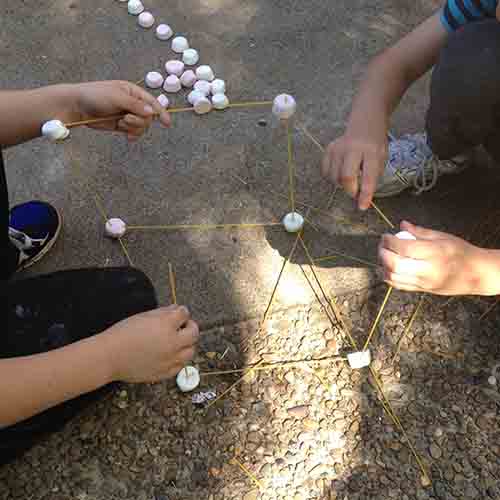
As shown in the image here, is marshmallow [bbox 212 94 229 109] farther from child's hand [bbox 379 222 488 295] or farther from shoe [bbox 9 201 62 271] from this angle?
child's hand [bbox 379 222 488 295]

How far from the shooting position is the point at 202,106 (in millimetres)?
1728

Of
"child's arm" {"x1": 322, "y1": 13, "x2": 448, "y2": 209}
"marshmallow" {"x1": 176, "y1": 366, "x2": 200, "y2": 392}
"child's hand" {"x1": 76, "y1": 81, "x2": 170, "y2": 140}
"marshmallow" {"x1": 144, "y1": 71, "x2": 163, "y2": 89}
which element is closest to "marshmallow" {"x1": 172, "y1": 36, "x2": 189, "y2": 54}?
"marshmallow" {"x1": 144, "y1": 71, "x2": 163, "y2": 89}

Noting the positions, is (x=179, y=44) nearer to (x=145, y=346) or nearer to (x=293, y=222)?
(x=293, y=222)

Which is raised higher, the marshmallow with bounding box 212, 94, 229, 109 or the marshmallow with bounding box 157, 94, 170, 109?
the marshmallow with bounding box 212, 94, 229, 109

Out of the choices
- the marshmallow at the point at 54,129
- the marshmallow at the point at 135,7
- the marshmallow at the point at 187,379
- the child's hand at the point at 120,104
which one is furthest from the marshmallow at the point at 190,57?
the marshmallow at the point at 187,379

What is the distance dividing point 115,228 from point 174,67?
639mm

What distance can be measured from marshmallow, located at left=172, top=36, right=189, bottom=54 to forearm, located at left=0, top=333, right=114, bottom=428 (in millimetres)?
1192

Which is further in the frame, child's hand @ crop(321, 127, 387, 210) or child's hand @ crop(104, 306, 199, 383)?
child's hand @ crop(321, 127, 387, 210)

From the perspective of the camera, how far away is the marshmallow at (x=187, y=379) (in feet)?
4.10

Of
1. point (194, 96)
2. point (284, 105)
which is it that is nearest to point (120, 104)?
point (284, 105)

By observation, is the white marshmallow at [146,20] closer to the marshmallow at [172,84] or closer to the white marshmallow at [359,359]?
the marshmallow at [172,84]

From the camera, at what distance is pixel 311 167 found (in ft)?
5.40

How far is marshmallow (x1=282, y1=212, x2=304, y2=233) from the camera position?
148cm

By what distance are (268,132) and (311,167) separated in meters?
0.18
